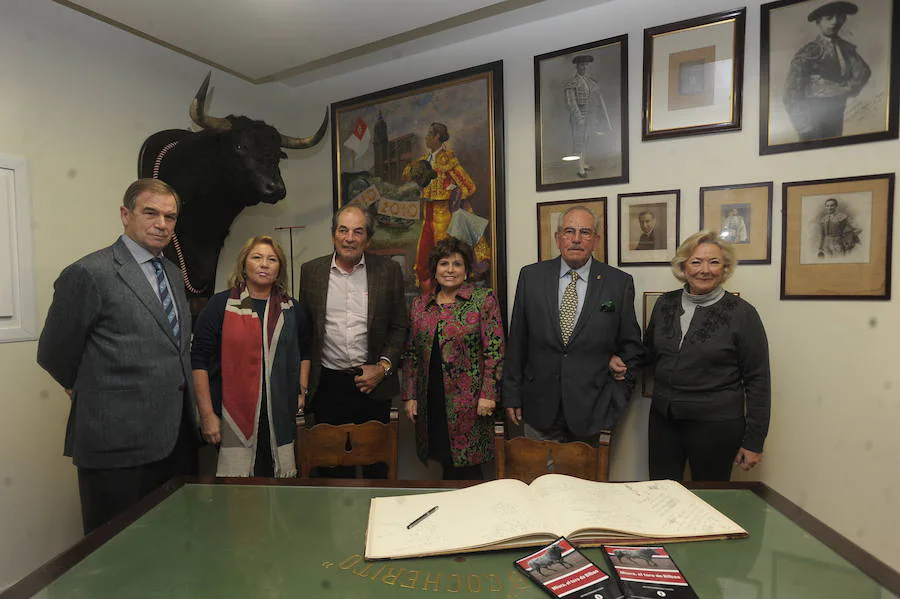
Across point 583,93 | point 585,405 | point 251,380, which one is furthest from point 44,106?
point 585,405

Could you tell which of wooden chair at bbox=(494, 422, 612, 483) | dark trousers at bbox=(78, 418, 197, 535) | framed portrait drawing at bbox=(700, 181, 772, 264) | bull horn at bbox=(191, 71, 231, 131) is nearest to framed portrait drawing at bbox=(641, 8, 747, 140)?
framed portrait drawing at bbox=(700, 181, 772, 264)

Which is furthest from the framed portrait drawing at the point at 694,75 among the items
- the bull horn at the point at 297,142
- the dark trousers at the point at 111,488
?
the dark trousers at the point at 111,488

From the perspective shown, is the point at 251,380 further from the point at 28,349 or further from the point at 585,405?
the point at 585,405

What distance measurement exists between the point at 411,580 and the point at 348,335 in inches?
60.3

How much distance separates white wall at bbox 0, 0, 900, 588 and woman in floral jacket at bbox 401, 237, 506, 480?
26.8 inches

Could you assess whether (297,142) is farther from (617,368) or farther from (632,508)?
(632,508)

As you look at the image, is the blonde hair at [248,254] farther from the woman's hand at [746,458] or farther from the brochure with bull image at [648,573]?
the woman's hand at [746,458]

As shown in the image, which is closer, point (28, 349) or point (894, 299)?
point (894, 299)

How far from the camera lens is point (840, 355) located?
210cm

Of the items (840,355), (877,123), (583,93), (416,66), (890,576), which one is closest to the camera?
(890,576)

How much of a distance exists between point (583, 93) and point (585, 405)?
1.60 meters

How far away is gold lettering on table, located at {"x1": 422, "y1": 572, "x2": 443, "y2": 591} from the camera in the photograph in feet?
2.83

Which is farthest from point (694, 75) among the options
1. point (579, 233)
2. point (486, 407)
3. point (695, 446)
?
point (486, 407)

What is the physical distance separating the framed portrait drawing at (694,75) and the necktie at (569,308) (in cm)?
85
